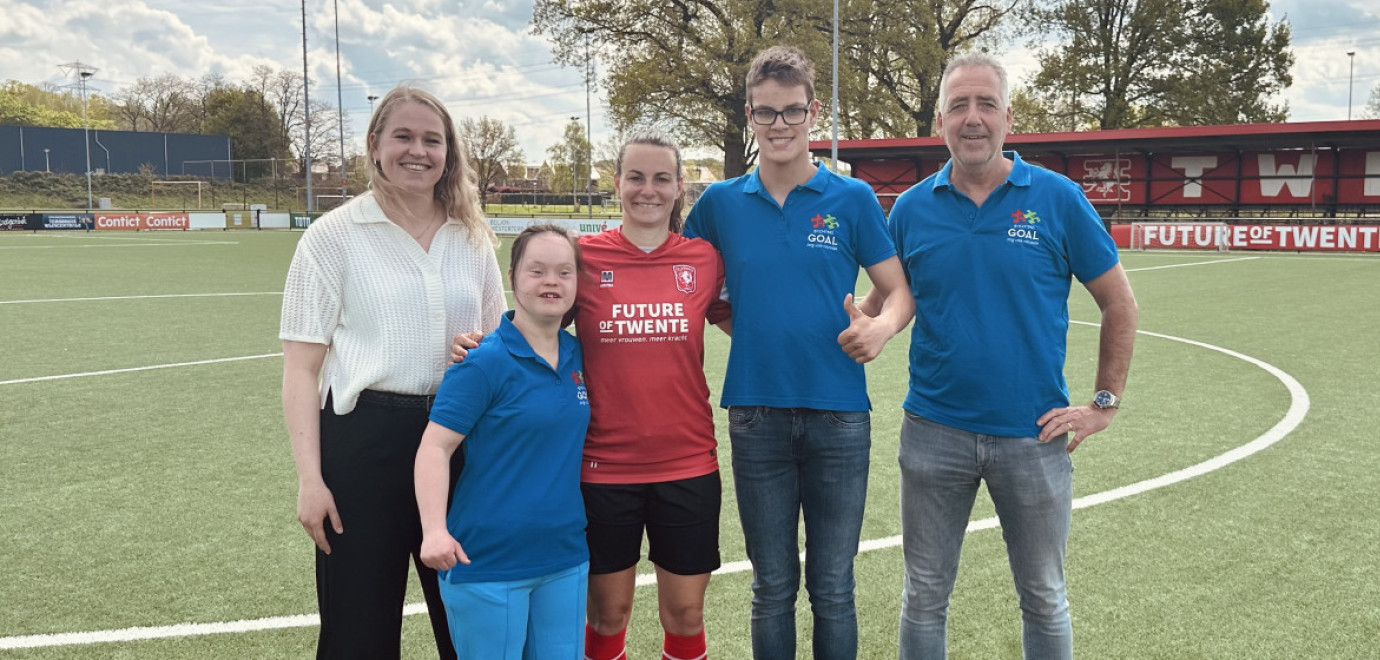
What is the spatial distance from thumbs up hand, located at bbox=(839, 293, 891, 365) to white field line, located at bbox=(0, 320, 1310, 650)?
1937 mm

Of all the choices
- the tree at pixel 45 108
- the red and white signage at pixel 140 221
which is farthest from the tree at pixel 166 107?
the red and white signage at pixel 140 221

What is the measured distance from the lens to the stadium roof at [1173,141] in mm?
30703

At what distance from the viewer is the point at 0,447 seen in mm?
6816

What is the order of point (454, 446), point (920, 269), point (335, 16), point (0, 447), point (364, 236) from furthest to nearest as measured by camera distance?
point (335, 16), point (0, 447), point (920, 269), point (364, 236), point (454, 446)

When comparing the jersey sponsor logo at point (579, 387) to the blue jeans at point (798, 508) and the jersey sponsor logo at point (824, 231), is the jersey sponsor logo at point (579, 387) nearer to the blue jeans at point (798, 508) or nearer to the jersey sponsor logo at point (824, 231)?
the blue jeans at point (798, 508)

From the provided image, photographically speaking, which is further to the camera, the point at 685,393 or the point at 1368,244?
the point at 1368,244

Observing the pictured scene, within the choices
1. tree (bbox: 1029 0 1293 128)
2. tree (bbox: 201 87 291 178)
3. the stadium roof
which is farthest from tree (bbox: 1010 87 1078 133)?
tree (bbox: 201 87 291 178)

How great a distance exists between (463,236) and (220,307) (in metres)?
13.5

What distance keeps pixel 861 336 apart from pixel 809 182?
55 cm

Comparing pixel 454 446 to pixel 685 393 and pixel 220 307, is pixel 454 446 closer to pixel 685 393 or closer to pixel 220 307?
pixel 685 393

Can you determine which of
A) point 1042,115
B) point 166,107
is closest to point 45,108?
point 166,107

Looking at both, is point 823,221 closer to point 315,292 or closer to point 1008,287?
point 1008,287

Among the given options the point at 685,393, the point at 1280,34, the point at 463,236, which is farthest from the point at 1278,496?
the point at 1280,34

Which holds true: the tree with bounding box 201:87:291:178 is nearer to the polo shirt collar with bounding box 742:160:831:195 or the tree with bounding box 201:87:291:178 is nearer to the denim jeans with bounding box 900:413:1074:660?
the polo shirt collar with bounding box 742:160:831:195
